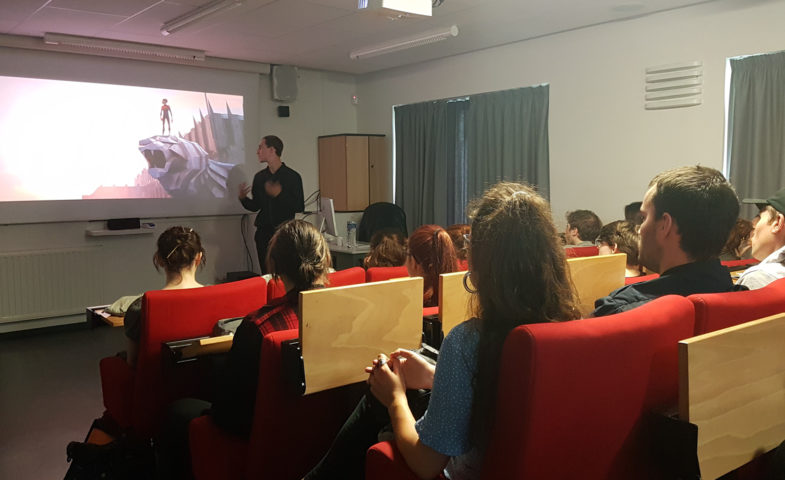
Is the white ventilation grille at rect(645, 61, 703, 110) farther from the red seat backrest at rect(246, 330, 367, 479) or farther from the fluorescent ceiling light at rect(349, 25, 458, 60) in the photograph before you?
the red seat backrest at rect(246, 330, 367, 479)

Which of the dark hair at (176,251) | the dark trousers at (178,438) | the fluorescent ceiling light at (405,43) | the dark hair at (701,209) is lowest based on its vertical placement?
the dark trousers at (178,438)

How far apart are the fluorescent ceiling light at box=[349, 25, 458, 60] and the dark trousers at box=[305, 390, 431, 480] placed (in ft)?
13.1

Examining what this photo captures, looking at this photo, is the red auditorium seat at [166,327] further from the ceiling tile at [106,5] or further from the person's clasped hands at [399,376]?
the ceiling tile at [106,5]

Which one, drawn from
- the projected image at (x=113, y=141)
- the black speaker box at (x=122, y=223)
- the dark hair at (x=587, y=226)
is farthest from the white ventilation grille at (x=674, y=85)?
the black speaker box at (x=122, y=223)

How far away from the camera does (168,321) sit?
2.42 meters

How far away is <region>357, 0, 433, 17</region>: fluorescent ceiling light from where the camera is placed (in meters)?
3.63

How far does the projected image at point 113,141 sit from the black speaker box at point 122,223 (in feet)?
0.79

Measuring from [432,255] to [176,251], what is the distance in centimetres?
115

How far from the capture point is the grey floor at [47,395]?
3018 mm

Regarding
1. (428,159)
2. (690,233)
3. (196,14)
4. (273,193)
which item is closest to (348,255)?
(273,193)

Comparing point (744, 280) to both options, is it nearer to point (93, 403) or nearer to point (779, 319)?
point (779, 319)

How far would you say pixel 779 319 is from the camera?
4.95 ft

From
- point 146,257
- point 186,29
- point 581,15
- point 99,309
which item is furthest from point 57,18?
point 581,15

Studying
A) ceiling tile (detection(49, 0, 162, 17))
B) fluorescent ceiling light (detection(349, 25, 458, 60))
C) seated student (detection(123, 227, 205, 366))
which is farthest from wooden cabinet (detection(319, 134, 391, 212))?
seated student (detection(123, 227, 205, 366))
